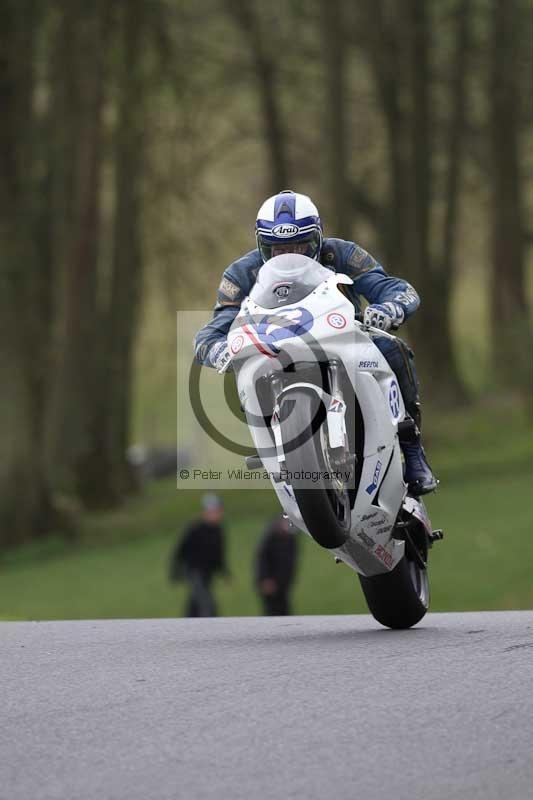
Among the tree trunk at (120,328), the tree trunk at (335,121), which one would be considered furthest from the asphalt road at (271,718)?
the tree trunk at (120,328)

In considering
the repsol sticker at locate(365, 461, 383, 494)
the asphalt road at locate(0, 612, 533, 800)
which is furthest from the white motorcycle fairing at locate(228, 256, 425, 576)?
the asphalt road at locate(0, 612, 533, 800)

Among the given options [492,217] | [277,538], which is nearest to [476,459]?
[492,217]

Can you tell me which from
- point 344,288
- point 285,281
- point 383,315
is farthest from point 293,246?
point 383,315

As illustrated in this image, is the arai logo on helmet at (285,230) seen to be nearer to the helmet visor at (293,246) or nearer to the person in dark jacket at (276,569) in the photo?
the helmet visor at (293,246)

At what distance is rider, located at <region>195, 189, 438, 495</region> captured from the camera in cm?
865

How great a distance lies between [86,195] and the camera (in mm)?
30703

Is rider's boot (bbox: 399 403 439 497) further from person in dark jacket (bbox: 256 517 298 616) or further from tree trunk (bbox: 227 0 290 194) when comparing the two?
tree trunk (bbox: 227 0 290 194)

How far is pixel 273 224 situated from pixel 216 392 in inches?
70.3

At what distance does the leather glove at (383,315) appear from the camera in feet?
28.6

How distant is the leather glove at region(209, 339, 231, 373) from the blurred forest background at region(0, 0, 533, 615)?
1613 centimetres

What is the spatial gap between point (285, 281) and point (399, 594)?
1.74m

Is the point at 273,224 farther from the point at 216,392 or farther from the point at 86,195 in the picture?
the point at 86,195

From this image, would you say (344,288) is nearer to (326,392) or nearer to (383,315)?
(383,315)

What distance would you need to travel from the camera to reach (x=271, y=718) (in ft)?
20.2
